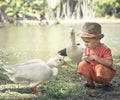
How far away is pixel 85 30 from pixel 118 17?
53211mm

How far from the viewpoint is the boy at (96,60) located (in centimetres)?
524

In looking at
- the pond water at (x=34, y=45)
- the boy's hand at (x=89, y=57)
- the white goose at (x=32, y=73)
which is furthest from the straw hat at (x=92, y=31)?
the pond water at (x=34, y=45)

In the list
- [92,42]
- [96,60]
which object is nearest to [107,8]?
[92,42]

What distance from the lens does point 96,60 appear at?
5.27 metres

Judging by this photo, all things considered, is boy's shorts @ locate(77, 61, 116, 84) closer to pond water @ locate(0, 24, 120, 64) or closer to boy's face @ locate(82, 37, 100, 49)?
boy's face @ locate(82, 37, 100, 49)

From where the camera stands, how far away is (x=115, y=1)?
5416cm

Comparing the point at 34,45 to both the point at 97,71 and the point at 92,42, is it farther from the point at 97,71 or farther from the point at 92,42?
the point at 97,71

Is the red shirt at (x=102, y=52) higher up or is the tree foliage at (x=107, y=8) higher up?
the red shirt at (x=102, y=52)

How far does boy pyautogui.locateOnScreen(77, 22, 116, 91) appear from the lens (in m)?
5.24

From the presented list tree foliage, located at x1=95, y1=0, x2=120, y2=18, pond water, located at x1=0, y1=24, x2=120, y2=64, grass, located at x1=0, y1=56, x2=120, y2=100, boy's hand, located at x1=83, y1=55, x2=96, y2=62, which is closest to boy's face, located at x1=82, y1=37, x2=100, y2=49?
boy's hand, located at x1=83, y1=55, x2=96, y2=62

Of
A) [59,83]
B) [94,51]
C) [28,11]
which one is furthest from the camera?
[28,11]

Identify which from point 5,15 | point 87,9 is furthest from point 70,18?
point 5,15

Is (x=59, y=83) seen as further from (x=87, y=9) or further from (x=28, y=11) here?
(x=87, y=9)

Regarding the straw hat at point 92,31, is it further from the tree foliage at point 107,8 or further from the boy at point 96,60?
the tree foliage at point 107,8
